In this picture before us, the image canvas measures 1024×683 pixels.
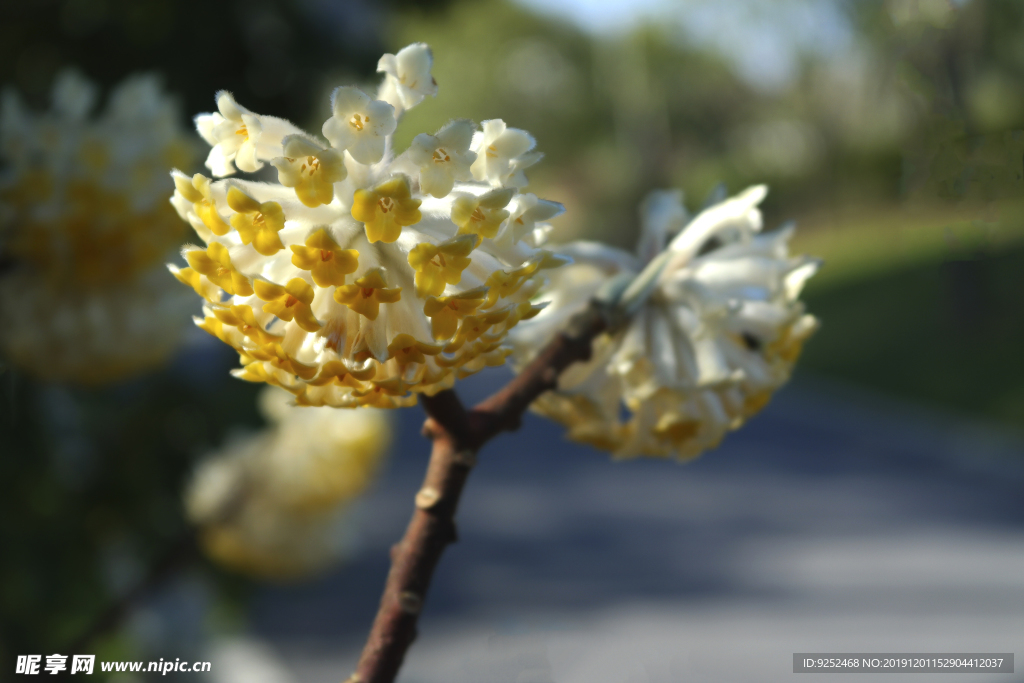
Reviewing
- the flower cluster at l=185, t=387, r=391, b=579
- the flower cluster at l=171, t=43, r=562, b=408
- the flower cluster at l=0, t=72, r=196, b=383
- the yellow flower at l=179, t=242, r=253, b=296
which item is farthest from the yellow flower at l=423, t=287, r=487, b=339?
the flower cluster at l=185, t=387, r=391, b=579

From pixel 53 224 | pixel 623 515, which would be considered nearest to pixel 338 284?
pixel 53 224

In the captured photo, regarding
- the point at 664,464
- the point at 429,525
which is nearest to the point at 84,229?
the point at 429,525

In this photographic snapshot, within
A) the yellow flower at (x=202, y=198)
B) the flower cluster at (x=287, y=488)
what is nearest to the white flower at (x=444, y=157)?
the yellow flower at (x=202, y=198)

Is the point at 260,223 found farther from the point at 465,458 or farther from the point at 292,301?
the point at 465,458

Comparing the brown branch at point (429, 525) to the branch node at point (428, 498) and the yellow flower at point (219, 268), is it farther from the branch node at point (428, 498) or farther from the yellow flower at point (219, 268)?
the yellow flower at point (219, 268)

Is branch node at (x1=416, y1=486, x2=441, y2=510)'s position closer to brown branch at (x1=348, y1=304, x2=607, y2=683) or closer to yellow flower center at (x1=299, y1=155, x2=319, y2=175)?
brown branch at (x1=348, y1=304, x2=607, y2=683)
